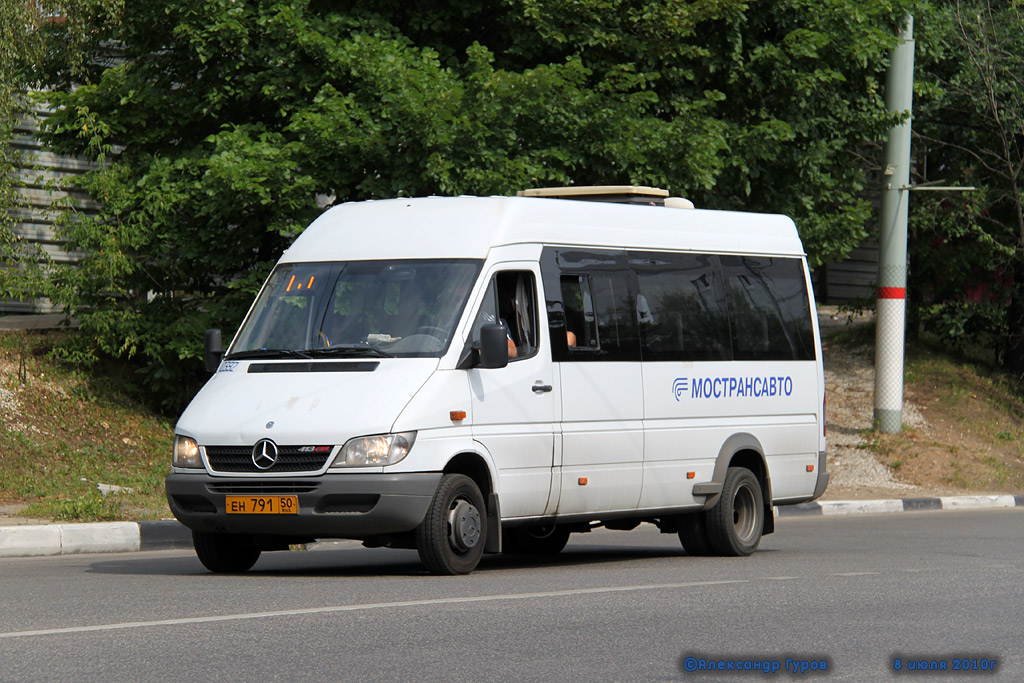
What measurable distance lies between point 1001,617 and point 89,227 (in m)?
13.2

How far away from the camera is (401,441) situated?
957cm

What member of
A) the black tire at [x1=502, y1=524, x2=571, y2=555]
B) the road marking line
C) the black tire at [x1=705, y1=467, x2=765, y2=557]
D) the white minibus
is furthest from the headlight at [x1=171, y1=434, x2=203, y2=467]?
the black tire at [x1=705, y1=467, x2=765, y2=557]

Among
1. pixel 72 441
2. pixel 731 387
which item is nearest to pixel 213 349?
pixel 731 387

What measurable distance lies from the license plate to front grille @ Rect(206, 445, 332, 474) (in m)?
0.18

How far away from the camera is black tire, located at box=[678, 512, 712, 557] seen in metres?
12.5

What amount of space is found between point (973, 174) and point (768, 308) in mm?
15076

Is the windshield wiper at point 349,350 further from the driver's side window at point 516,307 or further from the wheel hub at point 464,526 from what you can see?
the wheel hub at point 464,526

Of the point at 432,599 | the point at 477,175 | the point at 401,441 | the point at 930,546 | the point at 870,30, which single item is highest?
the point at 870,30

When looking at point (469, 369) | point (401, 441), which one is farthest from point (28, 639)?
point (469, 369)

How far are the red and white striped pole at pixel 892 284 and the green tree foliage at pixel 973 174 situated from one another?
186 cm

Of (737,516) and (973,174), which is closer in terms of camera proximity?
(737,516)

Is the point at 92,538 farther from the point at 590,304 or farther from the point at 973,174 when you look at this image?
the point at 973,174

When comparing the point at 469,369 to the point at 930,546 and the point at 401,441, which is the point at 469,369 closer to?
the point at 401,441

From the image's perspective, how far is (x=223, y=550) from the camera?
10484 millimetres
